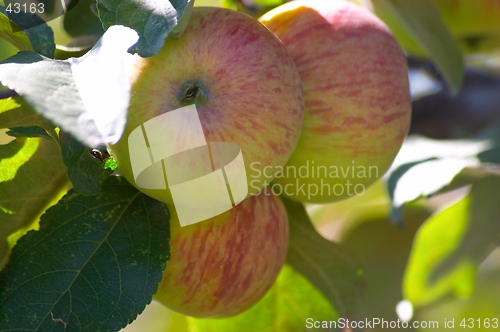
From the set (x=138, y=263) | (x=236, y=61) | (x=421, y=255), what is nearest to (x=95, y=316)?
(x=138, y=263)

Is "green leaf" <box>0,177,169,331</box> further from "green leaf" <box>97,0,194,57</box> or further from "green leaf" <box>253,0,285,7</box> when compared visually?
"green leaf" <box>253,0,285,7</box>

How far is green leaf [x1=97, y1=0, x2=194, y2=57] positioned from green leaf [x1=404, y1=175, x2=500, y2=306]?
825mm

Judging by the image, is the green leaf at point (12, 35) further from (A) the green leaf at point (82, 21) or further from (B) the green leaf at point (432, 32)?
(B) the green leaf at point (432, 32)

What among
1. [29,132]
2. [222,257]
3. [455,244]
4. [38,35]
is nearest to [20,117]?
[29,132]

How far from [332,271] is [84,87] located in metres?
0.67

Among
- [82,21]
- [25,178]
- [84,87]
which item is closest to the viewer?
[84,87]

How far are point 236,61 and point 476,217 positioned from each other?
32.3 inches

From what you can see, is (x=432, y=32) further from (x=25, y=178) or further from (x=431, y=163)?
(x=25, y=178)

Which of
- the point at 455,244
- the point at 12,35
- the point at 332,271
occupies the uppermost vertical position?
the point at 12,35

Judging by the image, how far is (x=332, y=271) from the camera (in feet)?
3.24

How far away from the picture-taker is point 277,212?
763mm

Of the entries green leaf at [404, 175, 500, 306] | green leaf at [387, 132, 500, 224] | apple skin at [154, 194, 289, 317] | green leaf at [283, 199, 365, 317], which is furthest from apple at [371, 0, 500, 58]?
apple skin at [154, 194, 289, 317]

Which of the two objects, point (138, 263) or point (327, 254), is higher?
point (138, 263)

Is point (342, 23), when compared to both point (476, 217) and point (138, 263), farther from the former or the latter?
point (476, 217)
